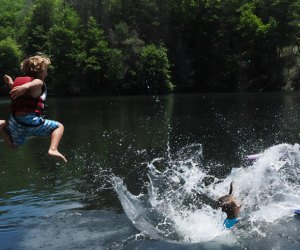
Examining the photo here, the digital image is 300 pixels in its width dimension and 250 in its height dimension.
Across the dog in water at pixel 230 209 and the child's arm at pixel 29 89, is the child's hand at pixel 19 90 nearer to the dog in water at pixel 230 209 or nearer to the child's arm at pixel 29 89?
the child's arm at pixel 29 89

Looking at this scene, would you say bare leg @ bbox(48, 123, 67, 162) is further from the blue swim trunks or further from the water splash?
the water splash

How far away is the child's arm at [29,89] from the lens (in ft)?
25.3

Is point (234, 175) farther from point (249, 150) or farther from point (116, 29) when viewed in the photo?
point (116, 29)

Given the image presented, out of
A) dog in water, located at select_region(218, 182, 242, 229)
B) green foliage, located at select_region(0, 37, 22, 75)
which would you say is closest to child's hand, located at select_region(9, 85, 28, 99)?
dog in water, located at select_region(218, 182, 242, 229)

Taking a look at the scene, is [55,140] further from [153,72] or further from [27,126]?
[153,72]

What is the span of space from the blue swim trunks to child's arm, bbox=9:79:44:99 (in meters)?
0.45

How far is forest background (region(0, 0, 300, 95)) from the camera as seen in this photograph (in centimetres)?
6856

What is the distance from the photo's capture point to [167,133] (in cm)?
2625

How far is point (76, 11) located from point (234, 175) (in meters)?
67.7

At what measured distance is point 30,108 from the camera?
8.16 meters

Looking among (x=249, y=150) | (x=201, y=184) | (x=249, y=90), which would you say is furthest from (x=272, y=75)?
(x=201, y=184)

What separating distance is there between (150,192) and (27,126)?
641 cm

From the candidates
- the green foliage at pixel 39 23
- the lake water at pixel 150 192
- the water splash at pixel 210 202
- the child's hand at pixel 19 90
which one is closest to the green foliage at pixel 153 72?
the green foliage at pixel 39 23

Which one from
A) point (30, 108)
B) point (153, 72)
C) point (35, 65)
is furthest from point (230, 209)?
point (153, 72)
